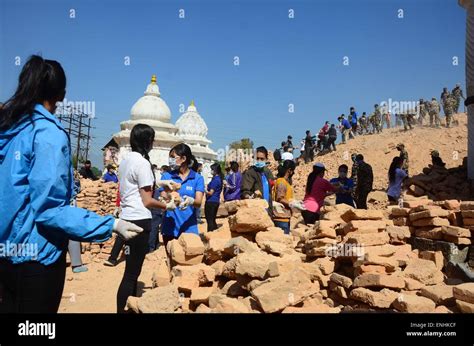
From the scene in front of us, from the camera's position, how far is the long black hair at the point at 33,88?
196cm

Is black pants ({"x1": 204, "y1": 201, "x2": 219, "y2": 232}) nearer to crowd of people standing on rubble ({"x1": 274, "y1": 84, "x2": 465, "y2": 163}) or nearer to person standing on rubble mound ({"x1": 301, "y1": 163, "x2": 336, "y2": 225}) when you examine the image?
person standing on rubble mound ({"x1": 301, "y1": 163, "x2": 336, "y2": 225})

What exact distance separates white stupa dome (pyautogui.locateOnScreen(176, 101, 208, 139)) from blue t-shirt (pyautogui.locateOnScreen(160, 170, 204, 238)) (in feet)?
63.7

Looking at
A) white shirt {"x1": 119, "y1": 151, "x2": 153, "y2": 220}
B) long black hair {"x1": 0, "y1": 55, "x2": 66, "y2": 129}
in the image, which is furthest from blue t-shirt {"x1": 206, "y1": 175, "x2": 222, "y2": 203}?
long black hair {"x1": 0, "y1": 55, "x2": 66, "y2": 129}

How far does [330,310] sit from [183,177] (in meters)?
2.16

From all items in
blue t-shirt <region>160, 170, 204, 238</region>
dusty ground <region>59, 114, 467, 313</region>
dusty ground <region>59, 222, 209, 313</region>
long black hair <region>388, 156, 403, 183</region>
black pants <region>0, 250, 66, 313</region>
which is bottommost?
dusty ground <region>59, 222, 209, 313</region>

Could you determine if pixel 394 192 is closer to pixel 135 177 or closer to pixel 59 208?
pixel 135 177

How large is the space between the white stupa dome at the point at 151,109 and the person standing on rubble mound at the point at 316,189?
12734 millimetres

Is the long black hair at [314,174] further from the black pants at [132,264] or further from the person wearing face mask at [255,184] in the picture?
the black pants at [132,264]

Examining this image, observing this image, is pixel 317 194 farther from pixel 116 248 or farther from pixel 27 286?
pixel 27 286

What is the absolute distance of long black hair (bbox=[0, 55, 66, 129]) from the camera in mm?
1965

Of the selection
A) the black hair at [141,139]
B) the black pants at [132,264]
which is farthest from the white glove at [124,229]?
the black hair at [141,139]

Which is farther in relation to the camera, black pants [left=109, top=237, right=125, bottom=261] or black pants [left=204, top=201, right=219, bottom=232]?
black pants [left=204, top=201, right=219, bottom=232]

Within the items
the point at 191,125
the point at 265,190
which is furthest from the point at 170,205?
the point at 191,125

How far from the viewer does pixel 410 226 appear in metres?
5.35
